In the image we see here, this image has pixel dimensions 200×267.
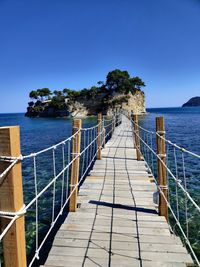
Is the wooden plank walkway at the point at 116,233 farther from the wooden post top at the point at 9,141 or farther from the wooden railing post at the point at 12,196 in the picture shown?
the wooden post top at the point at 9,141

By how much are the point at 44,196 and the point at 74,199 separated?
3587mm

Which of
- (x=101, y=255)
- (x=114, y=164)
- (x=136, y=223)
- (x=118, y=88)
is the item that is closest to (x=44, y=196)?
(x=114, y=164)

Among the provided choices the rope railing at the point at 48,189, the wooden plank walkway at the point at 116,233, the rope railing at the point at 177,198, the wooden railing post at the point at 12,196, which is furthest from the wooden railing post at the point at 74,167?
the wooden railing post at the point at 12,196

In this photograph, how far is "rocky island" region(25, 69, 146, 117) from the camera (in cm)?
6900

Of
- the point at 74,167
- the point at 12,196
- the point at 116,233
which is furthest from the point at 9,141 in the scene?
the point at 74,167

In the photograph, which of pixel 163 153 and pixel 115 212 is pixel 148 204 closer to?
pixel 115 212

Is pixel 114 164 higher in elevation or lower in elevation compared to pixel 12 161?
lower

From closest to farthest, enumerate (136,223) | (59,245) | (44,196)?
(59,245) < (136,223) < (44,196)

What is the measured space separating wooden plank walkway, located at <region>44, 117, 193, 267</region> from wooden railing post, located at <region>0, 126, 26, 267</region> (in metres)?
1.37

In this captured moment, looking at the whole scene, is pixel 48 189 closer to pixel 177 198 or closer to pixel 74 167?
pixel 74 167

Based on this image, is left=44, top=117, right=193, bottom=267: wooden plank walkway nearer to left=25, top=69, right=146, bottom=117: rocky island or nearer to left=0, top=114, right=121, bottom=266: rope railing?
left=0, top=114, right=121, bottom=266: rope railing

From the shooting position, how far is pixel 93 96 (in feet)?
236

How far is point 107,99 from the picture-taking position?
70062 millimetres

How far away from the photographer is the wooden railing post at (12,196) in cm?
148
